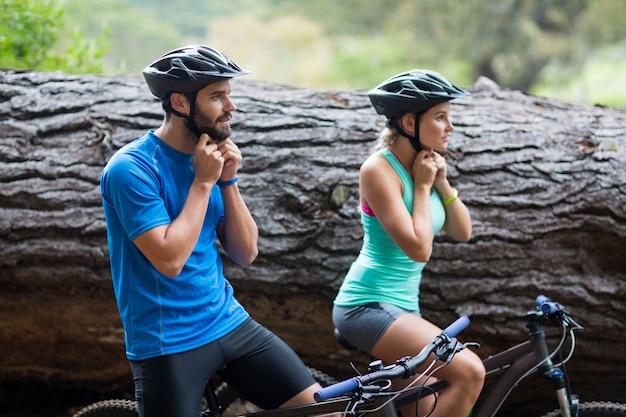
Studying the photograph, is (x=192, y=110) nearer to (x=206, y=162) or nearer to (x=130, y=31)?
(x=206, y=162)

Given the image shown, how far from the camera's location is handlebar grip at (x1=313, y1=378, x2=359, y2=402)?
2246mm

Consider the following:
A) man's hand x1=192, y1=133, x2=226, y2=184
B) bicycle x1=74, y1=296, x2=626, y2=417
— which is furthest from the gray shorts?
man's hand x1=192, y1=133, x2=226, y2=184

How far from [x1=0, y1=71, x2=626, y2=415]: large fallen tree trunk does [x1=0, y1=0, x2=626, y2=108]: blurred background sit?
22.2 feet

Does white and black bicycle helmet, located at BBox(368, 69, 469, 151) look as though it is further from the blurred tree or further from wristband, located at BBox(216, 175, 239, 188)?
the blurred tree

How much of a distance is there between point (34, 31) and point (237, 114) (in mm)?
2462

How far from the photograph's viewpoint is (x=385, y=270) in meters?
3.04

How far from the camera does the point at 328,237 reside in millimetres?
3898

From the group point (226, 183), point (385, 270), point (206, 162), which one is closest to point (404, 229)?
point (385, 270)

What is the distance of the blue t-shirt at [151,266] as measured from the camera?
2.38m

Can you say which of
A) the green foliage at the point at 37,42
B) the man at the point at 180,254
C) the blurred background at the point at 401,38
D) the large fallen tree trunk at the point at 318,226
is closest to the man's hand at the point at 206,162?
the man at the point at 180,254

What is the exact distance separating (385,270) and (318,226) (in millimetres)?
899

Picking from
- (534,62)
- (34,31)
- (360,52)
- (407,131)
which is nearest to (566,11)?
(534,62)

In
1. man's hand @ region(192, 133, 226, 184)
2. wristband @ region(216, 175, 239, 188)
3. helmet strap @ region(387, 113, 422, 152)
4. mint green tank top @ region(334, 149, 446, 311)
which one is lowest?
mint green tank top @ region(334, 149, 446, 311)

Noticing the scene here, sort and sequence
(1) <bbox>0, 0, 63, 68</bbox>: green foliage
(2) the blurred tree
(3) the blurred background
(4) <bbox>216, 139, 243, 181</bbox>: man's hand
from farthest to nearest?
1. (2) the blurred tree
2. (3) the blurred background
3. (1) <bbox>0, 0, 63, 68</bbox>: green foliage
4. (4) <bbox>216, 139, 243, 181</bbox>: man's hand
